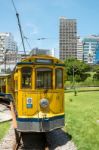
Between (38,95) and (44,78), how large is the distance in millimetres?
786

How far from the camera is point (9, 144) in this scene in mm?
15914

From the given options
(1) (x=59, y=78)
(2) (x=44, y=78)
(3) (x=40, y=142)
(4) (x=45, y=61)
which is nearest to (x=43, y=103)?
(2) (x=44, y=78)

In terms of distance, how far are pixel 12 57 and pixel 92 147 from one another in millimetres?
61337

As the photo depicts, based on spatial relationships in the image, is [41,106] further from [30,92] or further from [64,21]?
[64,21]

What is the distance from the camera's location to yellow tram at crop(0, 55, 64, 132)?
15.5 m

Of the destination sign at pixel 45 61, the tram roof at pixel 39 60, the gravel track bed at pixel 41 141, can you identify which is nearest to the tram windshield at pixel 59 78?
the tram roof at pixel 39 60

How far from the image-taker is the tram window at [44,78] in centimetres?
1577

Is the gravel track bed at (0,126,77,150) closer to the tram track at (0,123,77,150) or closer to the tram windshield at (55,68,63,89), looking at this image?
the tram track at (0,123,77,150)

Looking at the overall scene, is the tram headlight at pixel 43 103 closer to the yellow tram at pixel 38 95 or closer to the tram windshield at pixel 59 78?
the yellow tram at pixel 38 95

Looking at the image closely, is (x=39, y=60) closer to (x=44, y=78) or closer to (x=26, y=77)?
(x=44, y=78)

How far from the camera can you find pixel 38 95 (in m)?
15.6

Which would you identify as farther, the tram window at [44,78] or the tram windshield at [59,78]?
the tram windshield at [59,78]

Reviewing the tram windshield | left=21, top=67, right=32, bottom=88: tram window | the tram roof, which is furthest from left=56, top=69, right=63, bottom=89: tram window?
left=21, top=67, right=32, bottom=88: tram window

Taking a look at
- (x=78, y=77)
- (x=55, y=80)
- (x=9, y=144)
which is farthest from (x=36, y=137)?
(x=78, y=77)
